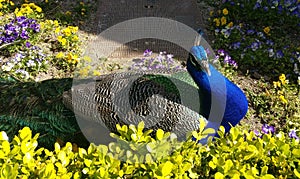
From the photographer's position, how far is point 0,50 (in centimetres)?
368

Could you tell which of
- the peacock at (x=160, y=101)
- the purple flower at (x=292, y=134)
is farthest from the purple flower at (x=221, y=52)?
the peacock at (x=160, y=101)

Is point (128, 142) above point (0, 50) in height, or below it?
above

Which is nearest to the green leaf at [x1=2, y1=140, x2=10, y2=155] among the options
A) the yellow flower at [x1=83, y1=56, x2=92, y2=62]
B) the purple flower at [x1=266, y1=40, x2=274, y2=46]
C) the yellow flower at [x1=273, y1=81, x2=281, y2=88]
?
the yellow flower at [x1=83, y1=56, x2=92, y2=62]

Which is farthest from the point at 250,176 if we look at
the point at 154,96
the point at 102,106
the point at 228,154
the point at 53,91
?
the point at 53,91

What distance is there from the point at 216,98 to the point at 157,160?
2.63 ft

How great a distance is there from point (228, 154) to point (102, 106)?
0.83 metres

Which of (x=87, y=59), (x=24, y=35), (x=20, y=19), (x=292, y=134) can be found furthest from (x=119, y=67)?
(x=292, y=134)

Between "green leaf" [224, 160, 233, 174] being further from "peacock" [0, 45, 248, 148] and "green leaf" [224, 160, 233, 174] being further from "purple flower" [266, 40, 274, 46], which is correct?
"purple flower" [266, 40, 274, 46]

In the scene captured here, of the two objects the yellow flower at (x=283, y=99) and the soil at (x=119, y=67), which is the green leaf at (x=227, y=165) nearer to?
the soil at (x=119, y=67)

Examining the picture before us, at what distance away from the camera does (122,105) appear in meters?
2.29

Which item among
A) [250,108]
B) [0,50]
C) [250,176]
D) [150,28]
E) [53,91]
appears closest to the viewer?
[250,176]

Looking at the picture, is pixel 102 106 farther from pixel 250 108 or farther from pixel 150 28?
pixel 150 28

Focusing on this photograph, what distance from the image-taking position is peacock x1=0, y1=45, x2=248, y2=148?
2295 mm

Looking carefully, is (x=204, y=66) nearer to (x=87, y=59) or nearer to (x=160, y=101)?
(x=160, y=101)
